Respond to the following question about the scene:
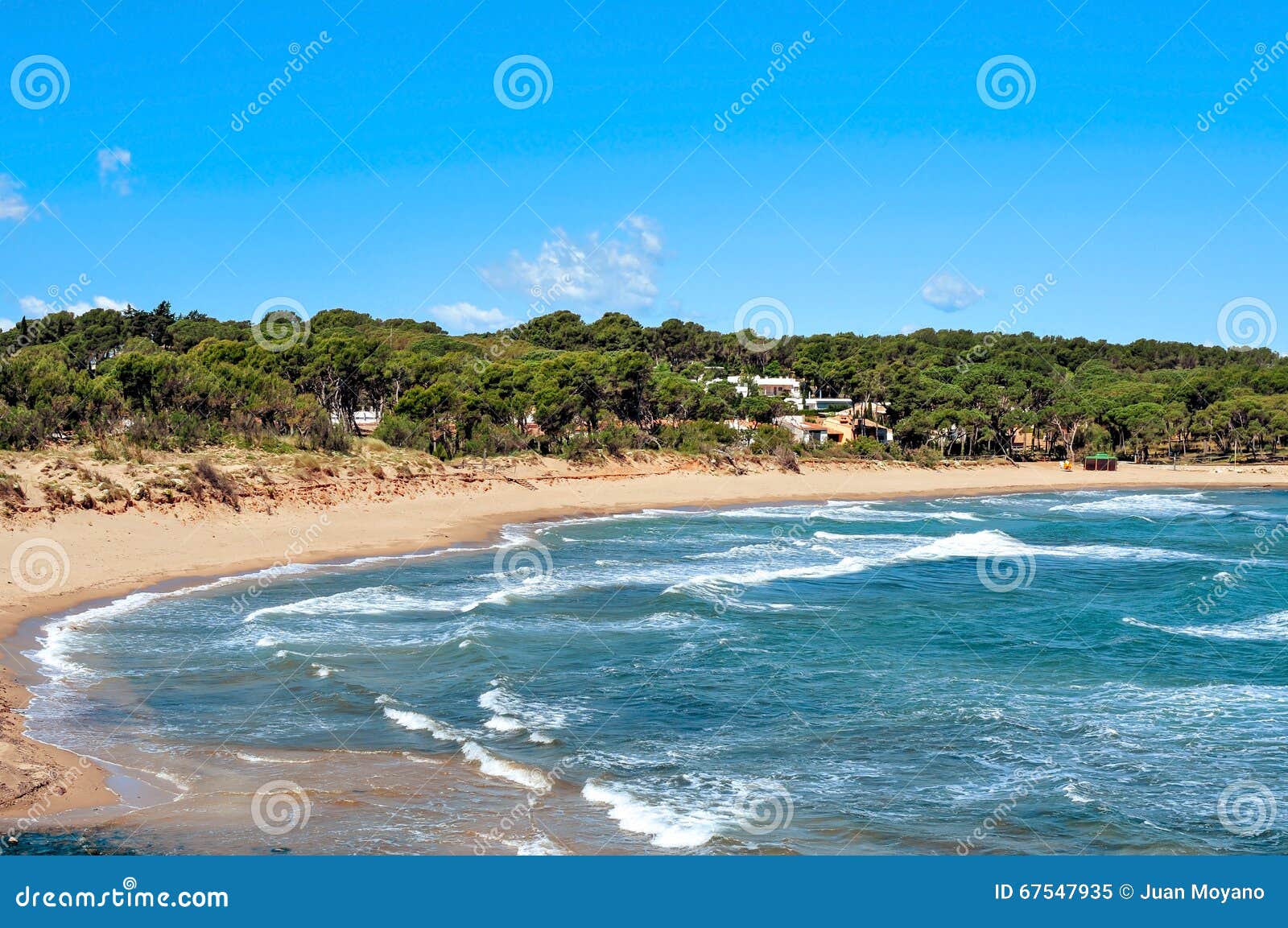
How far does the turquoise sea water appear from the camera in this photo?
11594 mm

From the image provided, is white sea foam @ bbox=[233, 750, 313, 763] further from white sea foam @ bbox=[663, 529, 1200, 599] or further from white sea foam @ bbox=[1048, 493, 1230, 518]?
white sea foam @ bbox=[1048, 493, 1230, 518]

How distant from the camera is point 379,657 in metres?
18.6

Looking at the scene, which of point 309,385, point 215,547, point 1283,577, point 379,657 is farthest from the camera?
point 309,385

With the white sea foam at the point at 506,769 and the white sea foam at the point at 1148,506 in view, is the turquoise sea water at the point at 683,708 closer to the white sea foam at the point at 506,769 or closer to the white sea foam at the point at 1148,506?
the white sea foam at the point at 506,769

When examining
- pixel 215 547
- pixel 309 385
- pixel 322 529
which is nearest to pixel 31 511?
pixel 215 547

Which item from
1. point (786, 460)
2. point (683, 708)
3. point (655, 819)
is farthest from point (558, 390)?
point (655, 819)

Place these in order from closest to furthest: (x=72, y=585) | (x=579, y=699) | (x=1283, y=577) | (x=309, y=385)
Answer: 1. (x=579, y=699)
2. (x=72, y=585)
3. (x=1283, y=577)
4. (x=309, y=385)

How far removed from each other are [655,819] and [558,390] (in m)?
44.7

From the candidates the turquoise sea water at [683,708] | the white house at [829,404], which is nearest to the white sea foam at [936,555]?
the turquoise sea water at [683,708]

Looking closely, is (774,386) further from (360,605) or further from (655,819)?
(655,819)

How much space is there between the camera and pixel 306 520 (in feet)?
109

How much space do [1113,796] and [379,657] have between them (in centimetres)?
1181

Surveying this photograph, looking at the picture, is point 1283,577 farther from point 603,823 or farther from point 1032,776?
point 603,823

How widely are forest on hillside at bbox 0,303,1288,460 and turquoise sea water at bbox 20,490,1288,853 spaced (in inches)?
629
